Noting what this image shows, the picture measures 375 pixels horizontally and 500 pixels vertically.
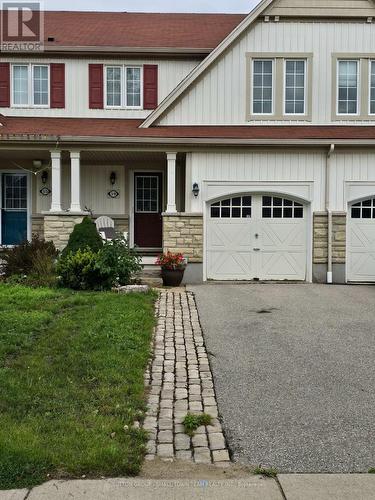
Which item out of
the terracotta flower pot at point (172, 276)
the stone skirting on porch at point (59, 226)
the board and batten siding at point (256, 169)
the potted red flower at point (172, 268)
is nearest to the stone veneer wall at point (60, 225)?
the stone skirting on porch at point (59, 226)

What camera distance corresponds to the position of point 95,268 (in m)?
11.0

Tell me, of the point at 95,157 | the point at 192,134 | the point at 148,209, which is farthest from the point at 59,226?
the point at 192,134

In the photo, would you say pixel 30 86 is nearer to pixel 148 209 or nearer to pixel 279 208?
pixel 148 209

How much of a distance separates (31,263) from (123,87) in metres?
7.02

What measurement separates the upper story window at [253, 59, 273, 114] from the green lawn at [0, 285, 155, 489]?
27.0 ft

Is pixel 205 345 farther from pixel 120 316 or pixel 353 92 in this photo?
pixel 353 92

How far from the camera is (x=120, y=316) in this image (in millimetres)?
7961

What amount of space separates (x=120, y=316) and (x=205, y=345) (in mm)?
1571

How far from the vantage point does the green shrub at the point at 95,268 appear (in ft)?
36.3

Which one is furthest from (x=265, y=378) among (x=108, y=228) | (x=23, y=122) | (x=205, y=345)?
(x=23, y=122)

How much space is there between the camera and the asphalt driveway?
3891 millimetres

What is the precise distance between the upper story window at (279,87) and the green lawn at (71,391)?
26.9 ft

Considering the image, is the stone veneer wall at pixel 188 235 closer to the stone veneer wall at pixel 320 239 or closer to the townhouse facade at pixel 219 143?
the townhouse facade at pixel 219 143

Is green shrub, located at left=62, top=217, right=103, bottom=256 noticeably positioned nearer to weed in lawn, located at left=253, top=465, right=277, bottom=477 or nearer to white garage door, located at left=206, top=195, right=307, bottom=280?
white garage door, located at left=206, top=195, right=307, bottom=280
